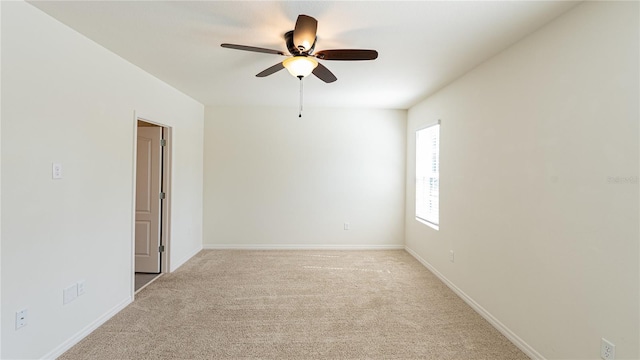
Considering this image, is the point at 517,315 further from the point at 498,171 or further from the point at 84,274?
the point at 84,274

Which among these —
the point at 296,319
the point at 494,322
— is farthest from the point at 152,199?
the point at 494,322

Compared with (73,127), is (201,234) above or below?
below

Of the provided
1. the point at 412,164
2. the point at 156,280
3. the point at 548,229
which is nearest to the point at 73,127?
the point at 156,280

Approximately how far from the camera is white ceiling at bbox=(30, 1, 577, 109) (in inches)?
72.2

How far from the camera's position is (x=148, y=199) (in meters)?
3.73

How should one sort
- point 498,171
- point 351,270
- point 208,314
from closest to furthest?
point 498,171, point 208,314, point 351,270

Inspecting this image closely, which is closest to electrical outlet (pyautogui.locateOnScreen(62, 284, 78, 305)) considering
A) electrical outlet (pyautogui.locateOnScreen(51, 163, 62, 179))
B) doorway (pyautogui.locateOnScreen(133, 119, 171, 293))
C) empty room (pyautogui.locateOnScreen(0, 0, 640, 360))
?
empty room (pyautogui.locateOnScreen(0, 0, 640, 360))

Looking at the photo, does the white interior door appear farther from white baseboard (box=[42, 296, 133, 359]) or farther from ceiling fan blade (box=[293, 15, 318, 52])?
ceiling fan blade (box=[293, 15, 318, 52])

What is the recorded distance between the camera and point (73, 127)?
2164mm

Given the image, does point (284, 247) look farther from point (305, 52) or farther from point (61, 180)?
point (305, 52)

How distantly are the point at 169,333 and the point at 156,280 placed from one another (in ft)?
4.47

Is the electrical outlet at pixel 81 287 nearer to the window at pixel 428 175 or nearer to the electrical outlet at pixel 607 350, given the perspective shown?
the electrical outlet at pixel 607 350

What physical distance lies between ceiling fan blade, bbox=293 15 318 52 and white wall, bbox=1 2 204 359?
1.73 metres

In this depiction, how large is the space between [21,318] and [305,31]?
8.38 feet
